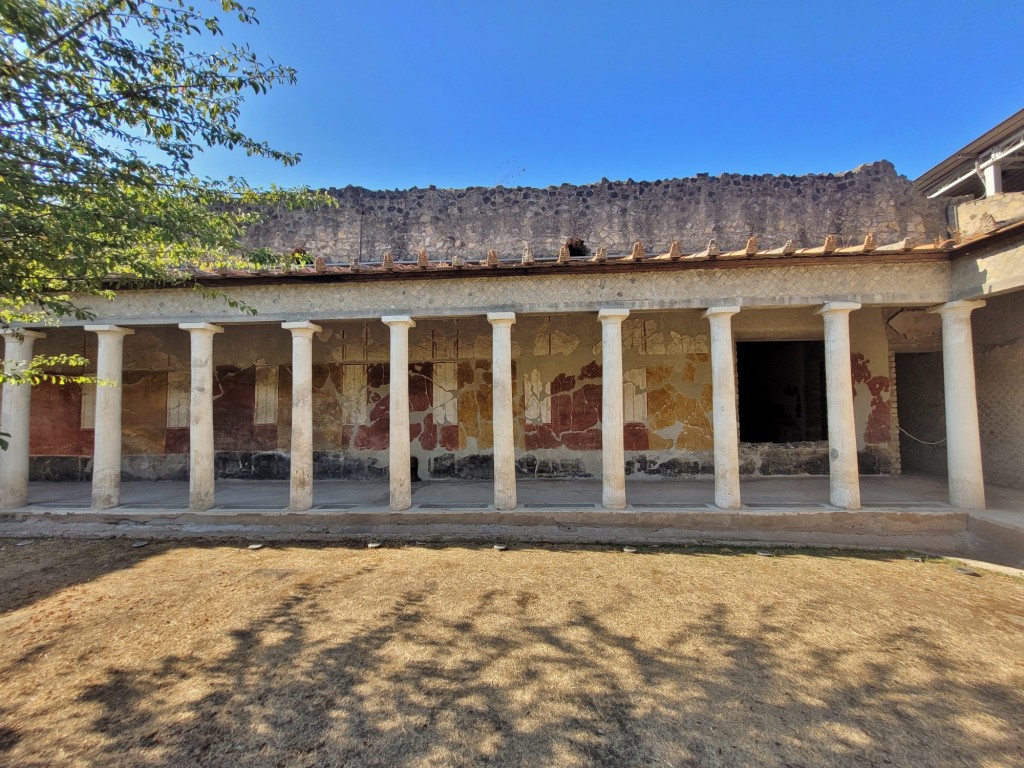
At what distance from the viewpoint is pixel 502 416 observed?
5.96 metres

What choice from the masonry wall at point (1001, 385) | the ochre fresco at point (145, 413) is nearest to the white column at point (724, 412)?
the masonry wall at point (1001, 385)

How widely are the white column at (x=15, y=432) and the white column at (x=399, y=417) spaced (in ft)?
15.8

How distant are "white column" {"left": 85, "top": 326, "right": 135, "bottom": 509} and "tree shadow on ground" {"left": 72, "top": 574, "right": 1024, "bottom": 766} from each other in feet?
14.2

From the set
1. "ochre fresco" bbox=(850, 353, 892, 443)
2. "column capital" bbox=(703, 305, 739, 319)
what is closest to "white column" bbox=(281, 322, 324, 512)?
"column capital" bbox=(703, 305, 739, 319)

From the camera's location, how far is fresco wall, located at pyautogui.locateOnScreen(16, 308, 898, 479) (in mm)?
8156

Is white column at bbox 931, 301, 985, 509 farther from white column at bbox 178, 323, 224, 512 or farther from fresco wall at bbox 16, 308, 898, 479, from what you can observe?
white column at bbox 178, 323, 224, 512

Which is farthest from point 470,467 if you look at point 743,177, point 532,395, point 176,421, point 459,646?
point 743,177

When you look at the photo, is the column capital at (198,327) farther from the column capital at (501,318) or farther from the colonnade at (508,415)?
the column capital at (501,318)

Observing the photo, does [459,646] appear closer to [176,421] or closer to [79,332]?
[176,421]

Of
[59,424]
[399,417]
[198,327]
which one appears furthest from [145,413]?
[399,417]

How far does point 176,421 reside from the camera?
28.5 ft

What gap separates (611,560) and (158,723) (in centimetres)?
391

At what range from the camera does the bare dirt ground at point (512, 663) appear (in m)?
2.31

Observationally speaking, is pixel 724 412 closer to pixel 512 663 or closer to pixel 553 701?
pixel 512 663
